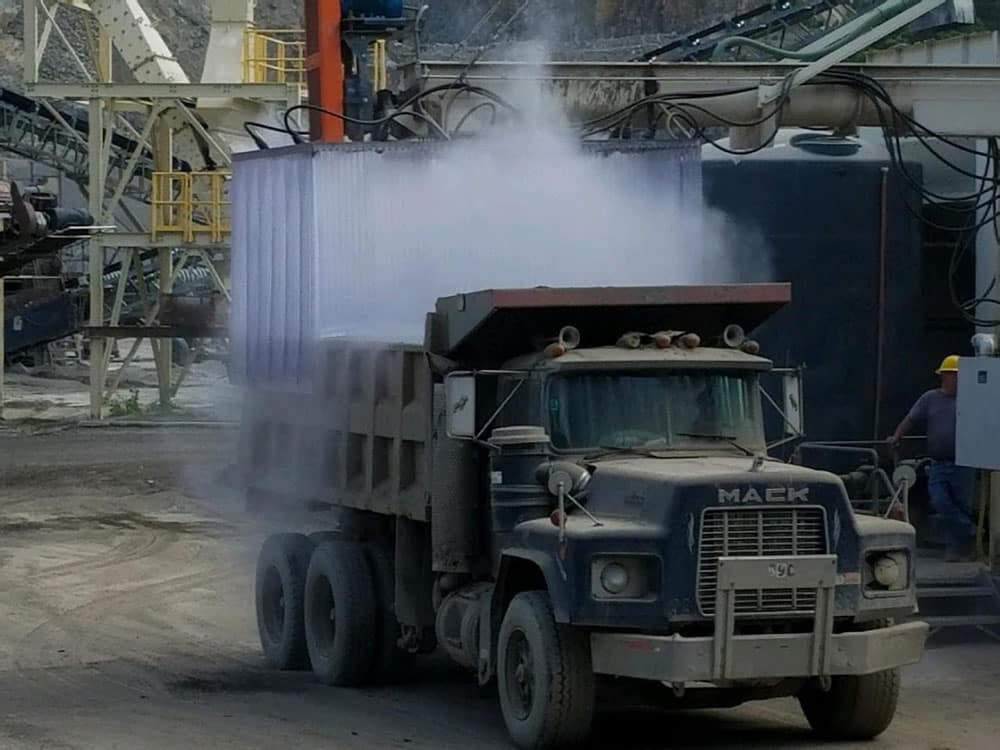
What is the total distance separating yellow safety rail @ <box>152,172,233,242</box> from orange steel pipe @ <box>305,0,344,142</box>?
18.4 meters

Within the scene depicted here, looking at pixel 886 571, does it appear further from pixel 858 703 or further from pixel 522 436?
pixel 522 436

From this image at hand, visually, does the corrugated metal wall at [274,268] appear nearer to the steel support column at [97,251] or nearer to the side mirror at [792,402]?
the side mirror at [792,402]

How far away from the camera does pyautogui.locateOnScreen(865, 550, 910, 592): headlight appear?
10.8 metres

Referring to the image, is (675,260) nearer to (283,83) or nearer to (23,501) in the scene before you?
(23,501)

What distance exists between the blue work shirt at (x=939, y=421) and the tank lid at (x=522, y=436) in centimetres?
661

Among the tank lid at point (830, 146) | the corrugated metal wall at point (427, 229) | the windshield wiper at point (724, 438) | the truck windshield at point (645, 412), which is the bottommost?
the windshield wiper at point (724, 438)

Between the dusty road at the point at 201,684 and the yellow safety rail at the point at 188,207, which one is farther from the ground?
the yellow safety rail at the point at 188,207

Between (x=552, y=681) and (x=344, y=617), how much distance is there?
9.72 ft

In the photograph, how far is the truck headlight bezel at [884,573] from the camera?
10812mm

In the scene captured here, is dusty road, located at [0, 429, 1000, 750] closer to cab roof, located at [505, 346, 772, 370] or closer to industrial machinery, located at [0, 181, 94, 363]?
cab roof, located at [505, 346, 772, 370]

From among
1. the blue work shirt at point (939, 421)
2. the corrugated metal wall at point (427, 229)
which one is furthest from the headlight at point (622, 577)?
the blue work shirt at point (939, 421)

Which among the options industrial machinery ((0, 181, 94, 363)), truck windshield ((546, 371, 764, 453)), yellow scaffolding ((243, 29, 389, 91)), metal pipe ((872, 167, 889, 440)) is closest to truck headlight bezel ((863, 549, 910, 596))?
truck windshield ((546, 371, 764, 453))

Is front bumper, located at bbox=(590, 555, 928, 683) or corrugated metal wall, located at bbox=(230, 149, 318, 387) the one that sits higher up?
corrugated metal wall, located at bbox=(230, 149, 318, 387)

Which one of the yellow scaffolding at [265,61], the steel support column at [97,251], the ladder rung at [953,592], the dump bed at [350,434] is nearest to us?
the dump bed at [350,434]
